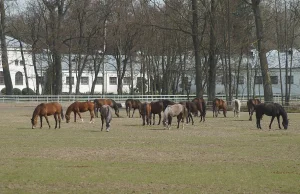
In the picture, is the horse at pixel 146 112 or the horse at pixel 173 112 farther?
the horse at pixel 146 112

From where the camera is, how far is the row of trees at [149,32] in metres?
61.4

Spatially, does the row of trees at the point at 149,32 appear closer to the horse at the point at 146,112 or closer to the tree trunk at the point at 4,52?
the tree trunk at the point at 4,52

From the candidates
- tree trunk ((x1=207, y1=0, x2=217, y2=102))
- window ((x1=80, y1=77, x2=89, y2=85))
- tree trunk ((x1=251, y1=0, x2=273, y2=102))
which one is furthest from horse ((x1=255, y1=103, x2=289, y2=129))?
window ((x1=80, y1=77, x2=89, y2=85))

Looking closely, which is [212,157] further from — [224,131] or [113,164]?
[224,131]

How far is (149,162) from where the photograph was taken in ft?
55.9

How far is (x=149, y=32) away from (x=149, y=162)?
58.5 m

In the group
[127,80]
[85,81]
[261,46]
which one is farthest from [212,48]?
[85,81]

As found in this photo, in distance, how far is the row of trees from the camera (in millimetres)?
61438

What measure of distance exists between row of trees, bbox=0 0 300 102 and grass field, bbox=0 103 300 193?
3581 cm

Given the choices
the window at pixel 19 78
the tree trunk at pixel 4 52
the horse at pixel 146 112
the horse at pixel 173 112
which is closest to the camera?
the horse at pixel 173 112

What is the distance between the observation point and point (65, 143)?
2238cm

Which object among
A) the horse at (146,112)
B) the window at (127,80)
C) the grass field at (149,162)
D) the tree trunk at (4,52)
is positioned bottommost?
the grass field at (149,162)

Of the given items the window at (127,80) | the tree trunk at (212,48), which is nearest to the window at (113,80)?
the window at (127,80)

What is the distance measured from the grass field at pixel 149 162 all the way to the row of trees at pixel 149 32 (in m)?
35.8
